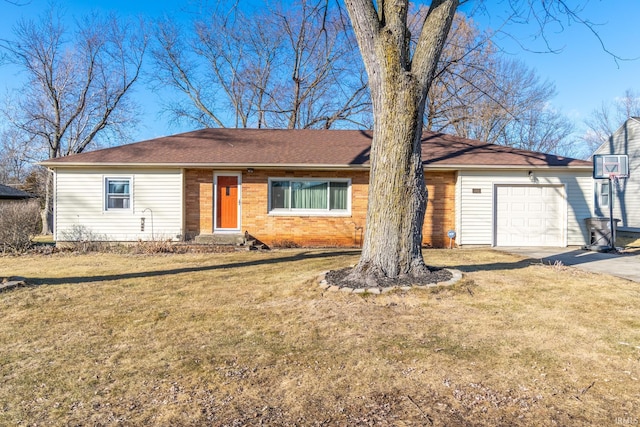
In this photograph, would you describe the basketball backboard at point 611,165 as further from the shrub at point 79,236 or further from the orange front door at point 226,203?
the shrub at point 79,236

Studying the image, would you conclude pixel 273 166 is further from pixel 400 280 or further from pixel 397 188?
pixel 400 280

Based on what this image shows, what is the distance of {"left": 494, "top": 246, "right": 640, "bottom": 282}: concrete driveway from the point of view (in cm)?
732

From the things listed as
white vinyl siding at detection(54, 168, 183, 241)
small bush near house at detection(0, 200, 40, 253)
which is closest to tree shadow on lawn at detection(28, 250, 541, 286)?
white vinyl siding at detection(54, 168, 183, 241)

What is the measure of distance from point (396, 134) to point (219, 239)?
762 cm

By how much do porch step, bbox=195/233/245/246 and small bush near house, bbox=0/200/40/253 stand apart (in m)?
4.99

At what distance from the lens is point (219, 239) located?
11719 mm

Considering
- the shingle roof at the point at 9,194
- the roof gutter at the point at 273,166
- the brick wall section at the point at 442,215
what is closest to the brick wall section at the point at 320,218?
the brick wall section at the point at 442,215

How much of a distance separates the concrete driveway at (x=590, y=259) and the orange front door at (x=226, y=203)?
818 centimetres

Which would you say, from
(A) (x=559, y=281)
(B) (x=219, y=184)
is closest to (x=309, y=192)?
(B) (x=219, y=184)

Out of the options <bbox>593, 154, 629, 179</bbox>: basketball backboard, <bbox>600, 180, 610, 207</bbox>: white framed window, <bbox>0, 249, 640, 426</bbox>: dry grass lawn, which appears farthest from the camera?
<bbox>600, 180, 610, 207</bbox>: white framed window

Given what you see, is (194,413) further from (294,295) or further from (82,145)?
(82,145)

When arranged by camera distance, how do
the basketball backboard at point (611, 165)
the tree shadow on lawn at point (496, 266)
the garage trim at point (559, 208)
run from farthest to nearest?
the garage trim at point (559, 208) < the basketball backboard at point (611, 165) < the tree shadow on lawn at point (496, 266)

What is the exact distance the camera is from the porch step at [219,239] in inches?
458

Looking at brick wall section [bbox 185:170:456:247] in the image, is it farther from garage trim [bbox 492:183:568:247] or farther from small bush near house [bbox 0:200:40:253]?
small bush near house [bbox 0:200:40:253]
